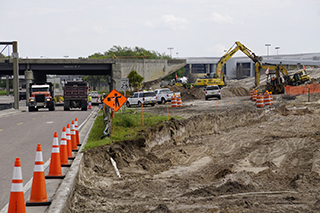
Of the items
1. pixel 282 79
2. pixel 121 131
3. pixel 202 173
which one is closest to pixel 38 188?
pixel 202 173

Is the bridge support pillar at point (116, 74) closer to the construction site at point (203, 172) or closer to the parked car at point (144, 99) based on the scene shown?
the parked car at point (144, 99)

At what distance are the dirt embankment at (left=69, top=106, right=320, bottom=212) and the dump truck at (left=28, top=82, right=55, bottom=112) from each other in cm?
2540

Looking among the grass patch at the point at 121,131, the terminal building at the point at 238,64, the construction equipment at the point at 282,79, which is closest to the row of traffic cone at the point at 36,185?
the grass patch at the point at 121,131

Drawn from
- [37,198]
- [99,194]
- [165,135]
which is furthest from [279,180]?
[165,135]

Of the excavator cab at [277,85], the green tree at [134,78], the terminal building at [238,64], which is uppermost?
the terminal building at [238,64]

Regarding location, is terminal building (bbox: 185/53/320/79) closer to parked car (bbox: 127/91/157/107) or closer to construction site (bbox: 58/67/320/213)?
parked car (bbox: 127/91/157/107)

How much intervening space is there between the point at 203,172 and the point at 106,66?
2193 inches

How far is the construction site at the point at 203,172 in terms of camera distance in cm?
789

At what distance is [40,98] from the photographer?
147 ft

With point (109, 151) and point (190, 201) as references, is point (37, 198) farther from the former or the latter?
point (109, 151)

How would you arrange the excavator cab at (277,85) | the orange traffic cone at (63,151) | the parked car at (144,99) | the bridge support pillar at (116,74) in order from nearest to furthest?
the orange traffic cone at (63,151), the parked car at (144,99), the excavator cab at (277,85), the bridge support pillar at (116,74)

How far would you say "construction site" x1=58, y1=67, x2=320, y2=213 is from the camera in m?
7.89

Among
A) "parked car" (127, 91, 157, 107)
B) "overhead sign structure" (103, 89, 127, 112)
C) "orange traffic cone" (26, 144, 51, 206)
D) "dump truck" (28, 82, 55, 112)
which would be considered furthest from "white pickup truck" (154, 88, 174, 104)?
"orange traffic cone" (26, 144, 51, 206)

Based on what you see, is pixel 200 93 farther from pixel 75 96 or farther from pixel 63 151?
pixel 63 151
